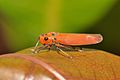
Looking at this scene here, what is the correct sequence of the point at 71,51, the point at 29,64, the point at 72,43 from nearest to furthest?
the point at 29,64 < the point at 71,51 < the point at 72,43

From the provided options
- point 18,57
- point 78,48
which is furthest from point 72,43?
point 18,57

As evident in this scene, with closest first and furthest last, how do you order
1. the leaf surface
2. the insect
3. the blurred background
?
the leaf surface, the insect, the blurred background

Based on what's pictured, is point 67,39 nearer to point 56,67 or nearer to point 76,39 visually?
point 76,39

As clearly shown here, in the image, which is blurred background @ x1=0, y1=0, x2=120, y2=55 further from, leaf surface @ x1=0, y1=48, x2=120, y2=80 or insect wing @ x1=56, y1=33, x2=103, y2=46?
leaf surface @ x1=0, y1=48, x2=120, y2=80

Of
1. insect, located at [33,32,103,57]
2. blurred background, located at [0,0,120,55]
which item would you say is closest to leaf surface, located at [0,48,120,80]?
insect, located at [33,32,103,57]

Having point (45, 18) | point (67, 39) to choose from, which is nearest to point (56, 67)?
point (67, 39)

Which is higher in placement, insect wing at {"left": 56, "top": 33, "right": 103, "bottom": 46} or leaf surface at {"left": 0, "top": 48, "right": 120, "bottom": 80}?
leaf surface at {"left": 0, "top": 48, "right": 120, "bottom": 80}

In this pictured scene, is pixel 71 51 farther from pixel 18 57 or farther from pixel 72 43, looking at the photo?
pixel 18 57

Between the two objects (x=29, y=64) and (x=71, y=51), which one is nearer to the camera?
(x=29, y=64)

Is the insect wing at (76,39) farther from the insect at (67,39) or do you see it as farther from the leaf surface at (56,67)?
the leaf surface at (56,67)
